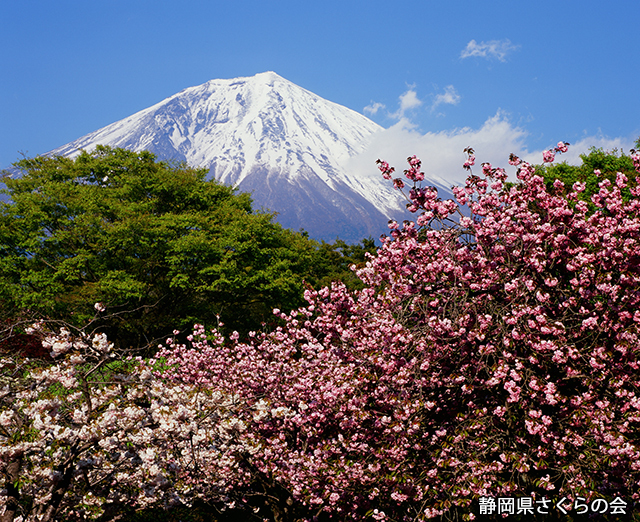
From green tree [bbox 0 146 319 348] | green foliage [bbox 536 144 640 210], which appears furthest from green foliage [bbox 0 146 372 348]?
green foliage [bbox 536 144 640 210]

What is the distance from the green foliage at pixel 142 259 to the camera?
78.5 ft

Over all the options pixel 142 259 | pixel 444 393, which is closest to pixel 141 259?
pixel 142 259

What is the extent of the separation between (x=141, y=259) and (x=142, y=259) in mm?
62

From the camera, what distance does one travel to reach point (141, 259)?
2638cm

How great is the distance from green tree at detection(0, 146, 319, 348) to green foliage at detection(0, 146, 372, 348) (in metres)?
0.06

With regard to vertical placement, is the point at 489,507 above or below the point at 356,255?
below

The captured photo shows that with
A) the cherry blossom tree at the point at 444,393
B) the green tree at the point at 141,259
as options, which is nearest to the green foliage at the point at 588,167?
the green tree at the point at 141,259

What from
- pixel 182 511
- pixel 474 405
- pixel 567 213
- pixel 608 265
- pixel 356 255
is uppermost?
pixel 356 255

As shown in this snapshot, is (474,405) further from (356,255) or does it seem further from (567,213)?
(356,255)

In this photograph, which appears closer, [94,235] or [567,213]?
[567,213]

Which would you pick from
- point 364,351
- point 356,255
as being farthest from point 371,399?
point 356,255

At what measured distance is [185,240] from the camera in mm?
24266

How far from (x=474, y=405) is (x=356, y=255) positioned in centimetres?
4415

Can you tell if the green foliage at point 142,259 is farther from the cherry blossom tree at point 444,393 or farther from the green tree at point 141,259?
the cherry blossom tree at point 444,393
